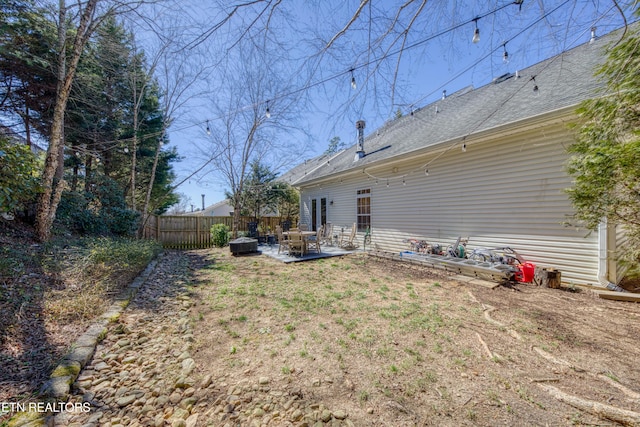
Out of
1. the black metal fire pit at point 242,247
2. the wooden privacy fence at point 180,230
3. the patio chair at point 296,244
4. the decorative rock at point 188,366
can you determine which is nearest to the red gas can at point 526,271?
the patio chair at point 296,244

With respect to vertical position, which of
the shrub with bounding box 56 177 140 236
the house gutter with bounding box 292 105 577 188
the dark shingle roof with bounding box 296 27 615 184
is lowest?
the shrub with bounding box 56 177 140 236

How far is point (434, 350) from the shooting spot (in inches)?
103

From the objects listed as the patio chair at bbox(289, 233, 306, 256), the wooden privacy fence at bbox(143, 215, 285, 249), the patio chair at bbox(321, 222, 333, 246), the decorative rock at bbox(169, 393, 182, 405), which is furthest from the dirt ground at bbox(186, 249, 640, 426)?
the wooden privacy fence at bbox(143, 215, 285, 249)

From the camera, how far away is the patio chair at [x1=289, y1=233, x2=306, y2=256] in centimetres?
816

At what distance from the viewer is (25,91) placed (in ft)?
23.0

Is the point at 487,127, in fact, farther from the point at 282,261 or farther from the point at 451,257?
the point at 282,261

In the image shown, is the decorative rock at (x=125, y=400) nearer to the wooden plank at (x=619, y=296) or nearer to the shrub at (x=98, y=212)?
the wooden plank at (x=619, y=296)

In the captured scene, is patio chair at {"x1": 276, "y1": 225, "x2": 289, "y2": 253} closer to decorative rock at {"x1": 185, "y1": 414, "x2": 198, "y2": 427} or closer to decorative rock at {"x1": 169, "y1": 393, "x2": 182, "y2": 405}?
decorative rock at {"x1": 169, "y1": 393, "x2": 182, "y2": 405}

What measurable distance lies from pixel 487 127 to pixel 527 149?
92 centimetres

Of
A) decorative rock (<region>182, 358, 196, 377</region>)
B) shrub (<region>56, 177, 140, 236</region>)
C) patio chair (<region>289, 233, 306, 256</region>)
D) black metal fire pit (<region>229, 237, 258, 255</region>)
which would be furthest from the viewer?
black metal fire pit (<region>229, 237, 258, 255</region>)

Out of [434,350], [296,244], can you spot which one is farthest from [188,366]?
[296,244]

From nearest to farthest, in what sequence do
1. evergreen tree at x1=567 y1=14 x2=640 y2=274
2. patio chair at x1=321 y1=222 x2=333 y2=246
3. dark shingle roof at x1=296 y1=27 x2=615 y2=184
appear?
evergreen tree at x1=567 y1=14 x2=640 y2=274 < dark shingle roof at x1=296 y1=27 x2=615 y2=184 < patio chair at x1=321 y1=222 x2=333 y2=246

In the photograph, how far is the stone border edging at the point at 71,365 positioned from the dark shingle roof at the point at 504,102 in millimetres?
4317

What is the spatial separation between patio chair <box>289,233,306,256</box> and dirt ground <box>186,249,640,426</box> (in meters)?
3.31
